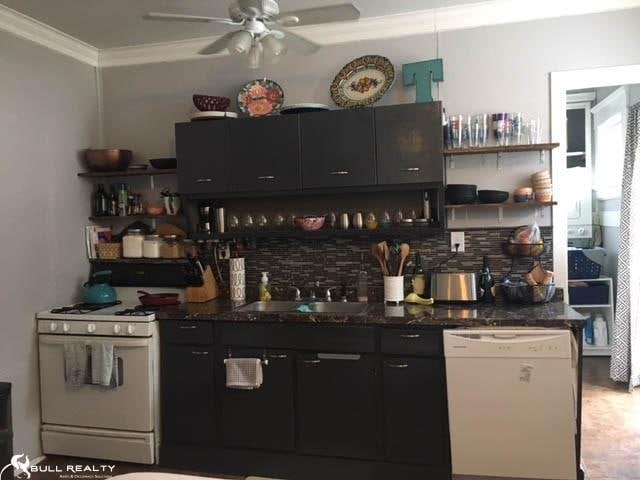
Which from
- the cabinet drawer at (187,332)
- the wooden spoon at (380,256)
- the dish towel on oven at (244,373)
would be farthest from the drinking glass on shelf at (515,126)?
the cabinet drawer at (187,332)

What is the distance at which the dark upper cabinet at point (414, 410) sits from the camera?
109 inches

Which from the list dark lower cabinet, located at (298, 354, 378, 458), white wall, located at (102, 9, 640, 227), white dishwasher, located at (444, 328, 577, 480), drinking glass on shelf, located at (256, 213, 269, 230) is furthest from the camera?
drinking glass on shelf, located at (256, 213, 269, 230)

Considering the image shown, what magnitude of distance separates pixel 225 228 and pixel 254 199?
29 centimetres

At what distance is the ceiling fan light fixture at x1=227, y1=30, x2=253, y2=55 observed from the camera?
90.6 inches

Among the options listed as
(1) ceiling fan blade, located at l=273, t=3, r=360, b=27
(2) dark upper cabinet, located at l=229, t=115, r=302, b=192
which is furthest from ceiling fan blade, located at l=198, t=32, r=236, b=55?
(2) dark upper cabinet, located at l=229, t=115, r=302, b=192

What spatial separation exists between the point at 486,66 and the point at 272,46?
5.20ft

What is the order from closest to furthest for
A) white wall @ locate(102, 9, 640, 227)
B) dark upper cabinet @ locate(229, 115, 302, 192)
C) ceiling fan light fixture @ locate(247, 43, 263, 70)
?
ceiling fan light fixture @ locate(247, 43, 263, 70) < white wall @ locate(102, 9, 640, 227) < dark upper cabinet @ locate(229, 115, 302, 192)

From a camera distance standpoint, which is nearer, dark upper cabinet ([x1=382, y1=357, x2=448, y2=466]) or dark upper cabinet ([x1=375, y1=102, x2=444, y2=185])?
dark upper cabinet ([x1=382, y1=357, x2=448, y2=466])

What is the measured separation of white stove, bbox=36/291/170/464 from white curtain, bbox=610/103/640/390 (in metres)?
3.46

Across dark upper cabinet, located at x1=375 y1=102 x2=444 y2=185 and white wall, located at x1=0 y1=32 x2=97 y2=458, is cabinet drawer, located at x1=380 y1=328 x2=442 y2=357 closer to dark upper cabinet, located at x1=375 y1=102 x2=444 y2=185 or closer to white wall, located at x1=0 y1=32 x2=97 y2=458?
dark upper cabinet, located at x1=375 y1=102 x2=444 y2=185

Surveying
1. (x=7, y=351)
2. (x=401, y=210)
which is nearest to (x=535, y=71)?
(x=401, y=210)

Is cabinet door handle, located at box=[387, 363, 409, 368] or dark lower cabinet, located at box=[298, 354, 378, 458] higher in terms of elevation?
cabinet door handle, located at box=[387, 363, 409, 368]

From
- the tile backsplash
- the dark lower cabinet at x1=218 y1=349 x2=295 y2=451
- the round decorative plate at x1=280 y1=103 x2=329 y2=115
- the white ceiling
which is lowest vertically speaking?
the dark lower cabinet at x1=218 y1=349 x2=295 y2=451

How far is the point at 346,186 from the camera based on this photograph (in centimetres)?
324
